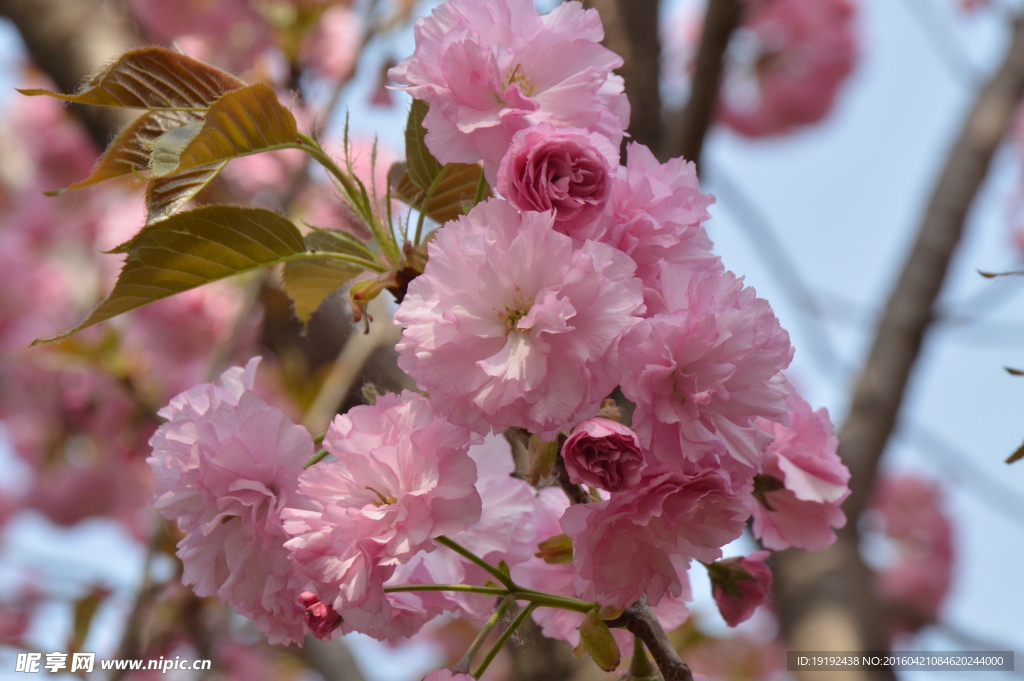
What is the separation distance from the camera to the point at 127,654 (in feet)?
3.66

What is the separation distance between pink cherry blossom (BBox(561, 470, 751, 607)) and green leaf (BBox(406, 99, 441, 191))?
10.5 inches

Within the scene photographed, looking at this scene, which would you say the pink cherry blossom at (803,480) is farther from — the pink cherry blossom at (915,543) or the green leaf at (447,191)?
the pink cherry blossom at (915,543)

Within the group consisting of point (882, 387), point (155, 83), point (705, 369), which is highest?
point (155, 83)

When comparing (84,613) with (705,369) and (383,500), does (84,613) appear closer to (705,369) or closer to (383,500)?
(383,500)

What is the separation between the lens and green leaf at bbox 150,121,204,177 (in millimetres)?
499

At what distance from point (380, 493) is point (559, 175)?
20 cm

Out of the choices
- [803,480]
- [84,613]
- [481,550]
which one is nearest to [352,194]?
[481,550]

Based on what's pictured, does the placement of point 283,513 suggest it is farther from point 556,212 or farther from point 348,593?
point 556,212

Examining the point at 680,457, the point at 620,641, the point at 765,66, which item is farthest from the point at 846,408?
the point at 680,457

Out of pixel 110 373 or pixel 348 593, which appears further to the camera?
pixel 110 373

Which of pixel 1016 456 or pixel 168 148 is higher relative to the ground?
pixel 168 148

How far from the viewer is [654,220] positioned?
0.47 meters

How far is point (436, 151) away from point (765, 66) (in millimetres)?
3038

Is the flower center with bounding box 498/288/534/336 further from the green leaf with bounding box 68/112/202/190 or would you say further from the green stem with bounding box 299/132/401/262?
the green leaf with bounding box 68/112/202/190
